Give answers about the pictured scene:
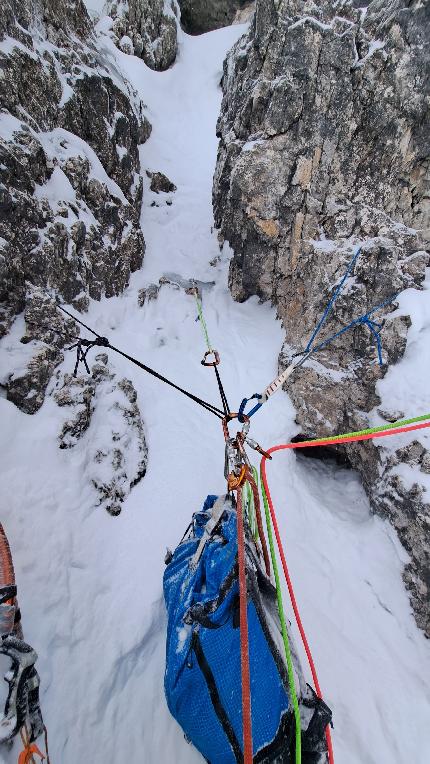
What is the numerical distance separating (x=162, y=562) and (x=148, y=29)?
65.0ft


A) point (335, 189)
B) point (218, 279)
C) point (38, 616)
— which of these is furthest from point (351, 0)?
point (38, 616)

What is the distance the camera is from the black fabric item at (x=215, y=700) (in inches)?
76.4

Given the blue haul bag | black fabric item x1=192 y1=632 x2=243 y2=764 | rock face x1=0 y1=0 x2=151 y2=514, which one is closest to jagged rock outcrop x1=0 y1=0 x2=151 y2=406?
rock face x1=0 y1=0 x2=151 y2=514

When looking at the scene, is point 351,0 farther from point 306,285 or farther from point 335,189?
point 306,285

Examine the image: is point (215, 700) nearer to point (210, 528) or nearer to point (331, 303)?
point (210, 528)

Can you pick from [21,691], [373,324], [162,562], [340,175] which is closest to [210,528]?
[21,691]

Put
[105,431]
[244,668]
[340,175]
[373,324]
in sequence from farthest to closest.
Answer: [340,175], [373,324], [105,431], [244,668]

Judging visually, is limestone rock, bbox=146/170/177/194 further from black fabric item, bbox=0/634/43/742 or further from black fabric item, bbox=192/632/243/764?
black fabric item, bbox=192/632/243/764

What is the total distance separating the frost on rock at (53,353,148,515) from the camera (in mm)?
4465

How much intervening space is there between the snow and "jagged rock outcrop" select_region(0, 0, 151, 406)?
28cm

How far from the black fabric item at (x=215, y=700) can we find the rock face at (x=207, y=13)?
26156 mm

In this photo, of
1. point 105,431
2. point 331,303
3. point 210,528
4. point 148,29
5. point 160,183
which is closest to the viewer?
point 210,528

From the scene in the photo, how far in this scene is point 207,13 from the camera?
1861 centimetres

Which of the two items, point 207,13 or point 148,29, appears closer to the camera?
point 148,29
